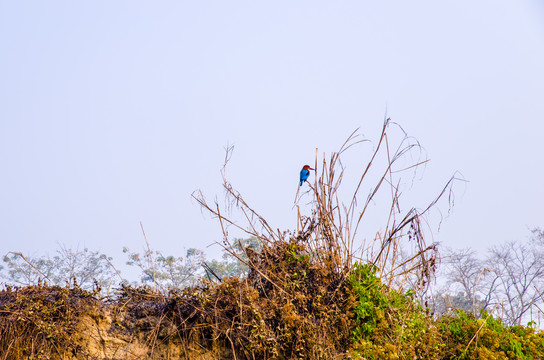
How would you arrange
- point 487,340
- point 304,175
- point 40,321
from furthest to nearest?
point 304,175, point 487,340, point 40,321

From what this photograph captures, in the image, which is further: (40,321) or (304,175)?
(304,175)

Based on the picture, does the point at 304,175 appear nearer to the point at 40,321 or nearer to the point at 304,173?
the point at 304,173

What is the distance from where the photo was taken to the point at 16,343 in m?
3.97

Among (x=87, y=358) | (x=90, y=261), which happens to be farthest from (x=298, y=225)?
(x=90, y=261)

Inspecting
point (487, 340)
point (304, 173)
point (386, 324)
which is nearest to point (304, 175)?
point (304, 173)

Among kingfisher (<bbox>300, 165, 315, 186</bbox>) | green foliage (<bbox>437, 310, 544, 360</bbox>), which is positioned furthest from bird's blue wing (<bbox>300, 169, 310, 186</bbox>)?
green foliage (<bbox>437, 310, 544, 360</bbox>)

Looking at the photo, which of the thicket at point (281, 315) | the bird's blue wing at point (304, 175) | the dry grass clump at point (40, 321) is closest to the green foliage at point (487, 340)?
the thicket at point (281, 315)

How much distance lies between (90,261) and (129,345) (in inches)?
682

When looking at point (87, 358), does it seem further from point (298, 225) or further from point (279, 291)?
point (298, 225)

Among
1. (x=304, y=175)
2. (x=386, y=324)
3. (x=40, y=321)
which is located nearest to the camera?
(x=40, y=321)

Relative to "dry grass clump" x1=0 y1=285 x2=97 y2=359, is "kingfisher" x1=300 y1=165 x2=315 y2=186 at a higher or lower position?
higher

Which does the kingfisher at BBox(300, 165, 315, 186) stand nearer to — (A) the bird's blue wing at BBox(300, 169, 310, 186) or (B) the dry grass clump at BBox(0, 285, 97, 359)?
(A) the bird's blue wing at BBox(300, 169, 310, 186)

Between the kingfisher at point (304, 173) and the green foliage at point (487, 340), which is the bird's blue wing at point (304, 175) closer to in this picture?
the kingfisher at point (304, 173)

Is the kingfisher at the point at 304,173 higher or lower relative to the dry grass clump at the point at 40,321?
higher
